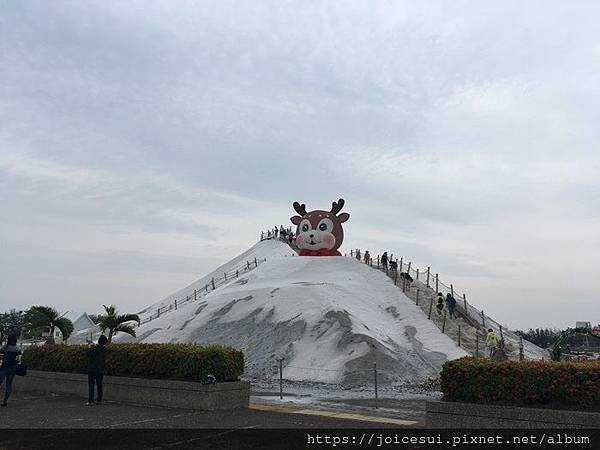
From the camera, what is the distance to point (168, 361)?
1377 centimetres

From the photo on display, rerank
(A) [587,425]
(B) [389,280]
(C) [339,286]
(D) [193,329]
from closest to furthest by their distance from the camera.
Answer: (A) [587,425], (D) [193,329], (C) [339,286], (B) [389,280]

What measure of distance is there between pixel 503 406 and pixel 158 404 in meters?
8.25

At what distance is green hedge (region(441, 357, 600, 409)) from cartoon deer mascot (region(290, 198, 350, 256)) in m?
27.8

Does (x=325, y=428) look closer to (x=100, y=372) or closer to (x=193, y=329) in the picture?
(x=100, y=372)

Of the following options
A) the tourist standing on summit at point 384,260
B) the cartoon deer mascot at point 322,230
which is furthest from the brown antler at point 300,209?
the tourist standing on summit at point 384,260

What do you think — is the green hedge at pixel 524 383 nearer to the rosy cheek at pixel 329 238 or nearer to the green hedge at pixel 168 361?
the green hedge at pixel 168 361

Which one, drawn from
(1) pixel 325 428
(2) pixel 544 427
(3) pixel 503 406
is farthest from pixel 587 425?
(1) pixel 325 428

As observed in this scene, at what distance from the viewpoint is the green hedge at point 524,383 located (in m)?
9.48

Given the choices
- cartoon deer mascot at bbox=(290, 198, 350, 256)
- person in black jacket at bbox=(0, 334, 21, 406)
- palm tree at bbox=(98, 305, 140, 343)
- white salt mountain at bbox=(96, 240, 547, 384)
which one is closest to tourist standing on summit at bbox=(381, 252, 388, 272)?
white salt mountain at bbox=(96, 240, 547, 384)

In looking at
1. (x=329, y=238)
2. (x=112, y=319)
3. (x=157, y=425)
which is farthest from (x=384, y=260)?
(x=157, y=425)

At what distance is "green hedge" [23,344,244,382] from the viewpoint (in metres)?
13.2

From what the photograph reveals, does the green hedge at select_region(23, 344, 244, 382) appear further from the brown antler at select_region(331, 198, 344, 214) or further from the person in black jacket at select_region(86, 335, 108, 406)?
the brown antler at select_region(331, 198, 344, 214)

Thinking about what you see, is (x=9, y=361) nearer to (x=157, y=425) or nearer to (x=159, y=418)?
(x=159, y=418)

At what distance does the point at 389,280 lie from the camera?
38031 mm
